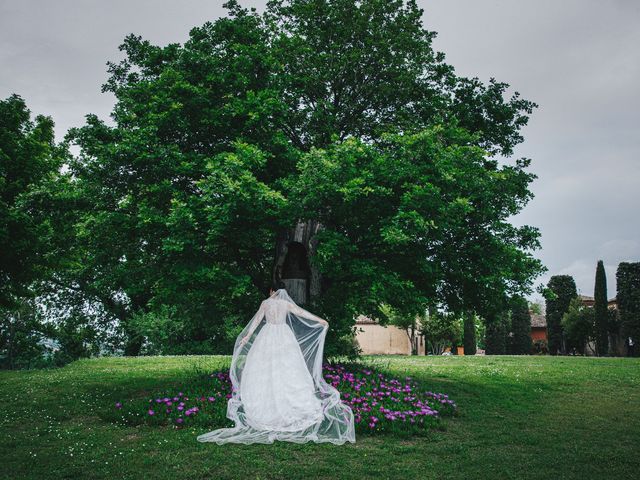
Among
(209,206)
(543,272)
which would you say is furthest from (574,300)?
(209,206)

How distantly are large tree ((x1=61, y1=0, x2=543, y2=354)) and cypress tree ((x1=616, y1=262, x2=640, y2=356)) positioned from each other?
30533mm

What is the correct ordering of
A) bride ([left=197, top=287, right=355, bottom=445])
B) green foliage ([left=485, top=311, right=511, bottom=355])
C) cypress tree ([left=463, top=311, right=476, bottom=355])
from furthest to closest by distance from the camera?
green foliage ([left=485, top=311, right=511, bottom=355]) → cypress tree ([left=463, top=311, right=476, bottom=355]) → bride ([left=197, top=287, right=355, bottom=445])

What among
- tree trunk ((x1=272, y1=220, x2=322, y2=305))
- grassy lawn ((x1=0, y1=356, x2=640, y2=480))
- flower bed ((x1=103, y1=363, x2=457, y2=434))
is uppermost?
tree trunk ((x1=272, y1=220, x2=322, y2=305))

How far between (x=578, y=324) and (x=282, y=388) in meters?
43.4

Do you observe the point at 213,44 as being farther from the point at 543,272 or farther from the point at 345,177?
the point at 543,272

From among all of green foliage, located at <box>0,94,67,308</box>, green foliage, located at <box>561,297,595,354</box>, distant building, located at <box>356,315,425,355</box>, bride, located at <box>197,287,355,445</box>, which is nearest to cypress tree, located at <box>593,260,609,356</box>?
green foliage, located at <box>561,297,595,354</box>

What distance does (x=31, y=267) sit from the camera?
18219 millimetres

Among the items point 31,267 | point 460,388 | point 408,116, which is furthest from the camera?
point 31,267

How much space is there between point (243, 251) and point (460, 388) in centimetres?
824

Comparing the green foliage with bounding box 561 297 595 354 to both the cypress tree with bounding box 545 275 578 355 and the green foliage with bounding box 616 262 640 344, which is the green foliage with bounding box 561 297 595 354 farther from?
the green foliage with bounding box 616 262 640 344

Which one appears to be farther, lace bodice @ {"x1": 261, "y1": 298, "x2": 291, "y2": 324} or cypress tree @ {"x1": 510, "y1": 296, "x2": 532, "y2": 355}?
cypress tree @ {"x1": 510, "y1": 296, "x2": 532, "y2": 355}

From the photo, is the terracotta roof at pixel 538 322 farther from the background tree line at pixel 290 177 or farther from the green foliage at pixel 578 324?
the background tree line at pixel 290 177

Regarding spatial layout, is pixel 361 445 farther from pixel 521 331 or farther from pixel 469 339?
pixel 521 331

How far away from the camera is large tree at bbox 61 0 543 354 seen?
39.3ft
